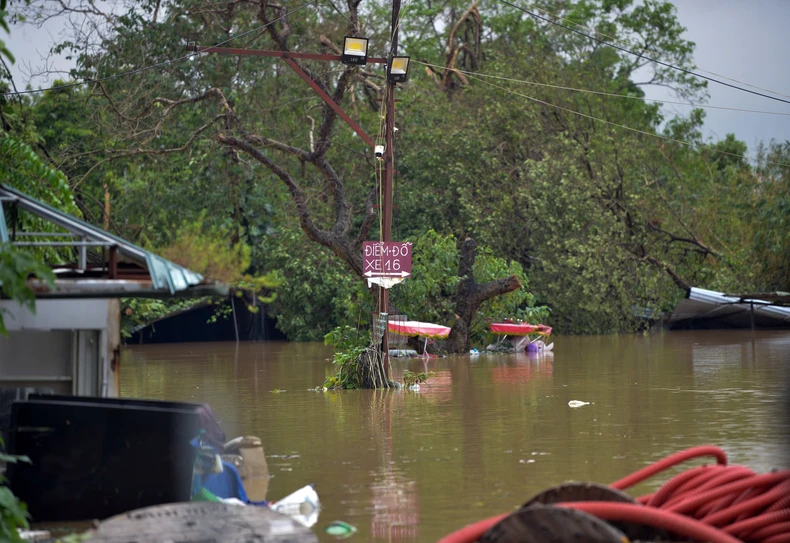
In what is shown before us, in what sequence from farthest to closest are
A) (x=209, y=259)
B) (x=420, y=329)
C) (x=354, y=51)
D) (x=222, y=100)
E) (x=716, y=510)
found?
(x=420, y=329), (x=222, y=100), (x=354, y=51), (x=209, y=259), (x=716, y=510)

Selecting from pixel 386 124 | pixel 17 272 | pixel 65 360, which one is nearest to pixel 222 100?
pixel 386 124

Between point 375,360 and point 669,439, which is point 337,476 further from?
point 375,360

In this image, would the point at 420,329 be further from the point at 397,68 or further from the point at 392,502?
the point at 392,502

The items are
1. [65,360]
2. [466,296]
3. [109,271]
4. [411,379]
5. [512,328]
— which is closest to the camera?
[109,271]

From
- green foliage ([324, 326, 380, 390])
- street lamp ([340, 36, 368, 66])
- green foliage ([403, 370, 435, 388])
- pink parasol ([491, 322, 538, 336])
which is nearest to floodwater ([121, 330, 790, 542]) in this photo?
green foliage ([403, 370, 435, 388])

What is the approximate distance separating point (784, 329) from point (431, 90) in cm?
1770

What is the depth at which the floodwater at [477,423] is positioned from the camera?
9.94 meters

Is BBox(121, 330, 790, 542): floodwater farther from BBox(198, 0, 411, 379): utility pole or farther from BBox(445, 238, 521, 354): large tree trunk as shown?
BBox(445, 238, 521, 354): large tree trunk

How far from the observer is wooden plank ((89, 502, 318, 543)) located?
5.72 metres

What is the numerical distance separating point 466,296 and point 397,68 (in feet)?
39.1

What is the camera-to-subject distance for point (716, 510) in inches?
261

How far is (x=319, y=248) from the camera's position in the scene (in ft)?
132

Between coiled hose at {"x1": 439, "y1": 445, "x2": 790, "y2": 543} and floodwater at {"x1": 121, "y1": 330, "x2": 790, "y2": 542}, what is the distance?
2126 mm

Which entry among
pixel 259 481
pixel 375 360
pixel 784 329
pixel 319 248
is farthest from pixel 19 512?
pixel 784 329
